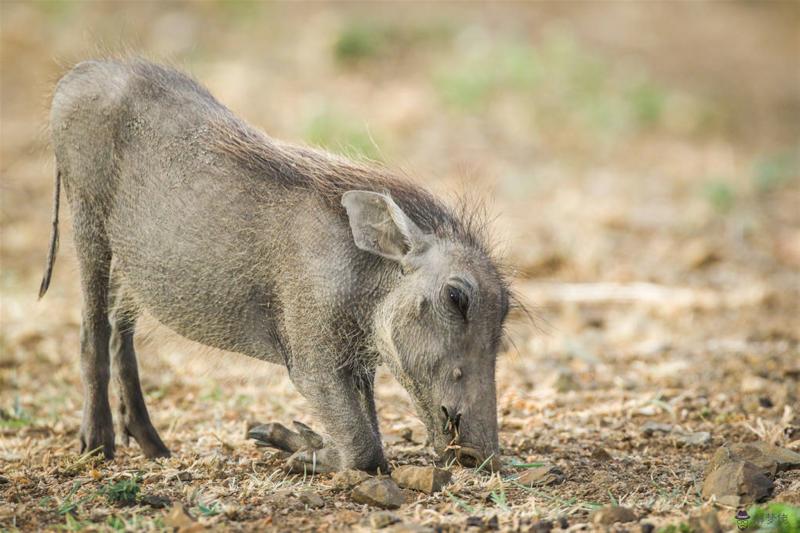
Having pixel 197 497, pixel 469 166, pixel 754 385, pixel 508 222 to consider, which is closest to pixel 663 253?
pixel 508 222

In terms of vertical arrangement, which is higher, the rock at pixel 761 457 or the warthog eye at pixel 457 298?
the warthog eye at pixel 457 298

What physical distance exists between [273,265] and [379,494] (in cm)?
109

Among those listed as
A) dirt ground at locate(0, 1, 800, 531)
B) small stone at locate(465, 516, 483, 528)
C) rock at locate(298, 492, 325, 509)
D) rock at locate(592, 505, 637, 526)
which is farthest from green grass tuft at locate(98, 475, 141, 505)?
rock at locate(592, 505, 637, 526)

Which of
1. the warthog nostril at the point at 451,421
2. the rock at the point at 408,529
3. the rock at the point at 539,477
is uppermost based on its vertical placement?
the warthog nostril at the point at 451,421

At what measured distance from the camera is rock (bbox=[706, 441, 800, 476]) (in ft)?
14.0

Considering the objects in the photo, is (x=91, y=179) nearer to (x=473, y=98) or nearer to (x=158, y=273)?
(x=158, y=273)

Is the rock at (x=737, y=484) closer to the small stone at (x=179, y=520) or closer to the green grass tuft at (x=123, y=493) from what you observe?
the small stone at (x=179, y=520)

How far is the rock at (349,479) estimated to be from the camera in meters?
4.11

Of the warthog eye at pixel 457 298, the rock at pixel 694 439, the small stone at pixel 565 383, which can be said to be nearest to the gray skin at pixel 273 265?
the warthog eye at pixel 457 298

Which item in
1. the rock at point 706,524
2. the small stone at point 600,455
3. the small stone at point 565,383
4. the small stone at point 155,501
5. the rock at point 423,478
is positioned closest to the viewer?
the rock at point 706,524

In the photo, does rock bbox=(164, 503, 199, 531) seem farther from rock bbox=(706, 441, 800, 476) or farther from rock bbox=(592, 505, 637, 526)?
rock bbox=(706, 441, 800, 476)

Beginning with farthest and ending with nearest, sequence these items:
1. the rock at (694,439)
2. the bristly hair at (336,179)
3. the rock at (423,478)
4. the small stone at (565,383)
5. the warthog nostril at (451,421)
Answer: the small stone at (565,383)
the rock at (694,439)
the bristly hair at (336,179)
the warthog nostril at (451,421)
the rock at (423,478)

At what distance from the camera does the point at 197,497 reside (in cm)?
397

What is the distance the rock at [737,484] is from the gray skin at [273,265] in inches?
33.6
